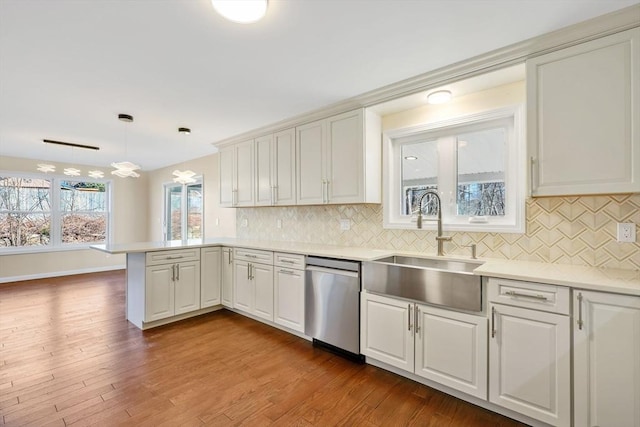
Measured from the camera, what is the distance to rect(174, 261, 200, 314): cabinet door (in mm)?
3459

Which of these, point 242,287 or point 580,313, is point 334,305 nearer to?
point 242,287

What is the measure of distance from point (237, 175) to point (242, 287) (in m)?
1.59

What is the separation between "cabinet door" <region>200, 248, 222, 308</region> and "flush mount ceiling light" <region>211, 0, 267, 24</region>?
2.81 meters

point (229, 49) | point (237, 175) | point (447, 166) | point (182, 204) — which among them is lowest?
point (182, 204)

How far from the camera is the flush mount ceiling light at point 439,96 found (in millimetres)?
2436

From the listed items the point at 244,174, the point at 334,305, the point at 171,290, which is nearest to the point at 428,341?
the point at 334,305

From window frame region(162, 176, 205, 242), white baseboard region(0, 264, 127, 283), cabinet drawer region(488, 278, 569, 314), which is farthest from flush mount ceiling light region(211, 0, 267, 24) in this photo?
white baseboard region(0, 264, 127, 283)

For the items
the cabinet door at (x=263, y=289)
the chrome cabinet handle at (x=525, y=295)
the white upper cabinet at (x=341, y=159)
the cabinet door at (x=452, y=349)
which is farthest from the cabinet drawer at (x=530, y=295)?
the cabinet door at (x=263, y=289)

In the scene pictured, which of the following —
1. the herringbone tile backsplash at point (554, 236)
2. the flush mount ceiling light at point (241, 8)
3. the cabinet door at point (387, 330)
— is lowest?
the cabinet door at point (387, 330)

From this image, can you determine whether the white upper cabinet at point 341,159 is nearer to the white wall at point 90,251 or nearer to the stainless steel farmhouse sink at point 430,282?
the stainless steel farmhouse sink at point 430,282

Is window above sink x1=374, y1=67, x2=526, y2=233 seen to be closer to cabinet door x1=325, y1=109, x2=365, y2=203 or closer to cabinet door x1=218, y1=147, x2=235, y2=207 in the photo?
cabinet door x1=325, y1=109, x2=365, y2=203

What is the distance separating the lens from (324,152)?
316 centimetres

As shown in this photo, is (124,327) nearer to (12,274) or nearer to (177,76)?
(177,76)

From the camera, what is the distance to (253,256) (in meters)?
3.43
